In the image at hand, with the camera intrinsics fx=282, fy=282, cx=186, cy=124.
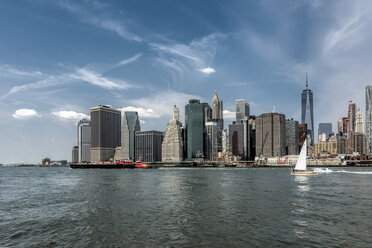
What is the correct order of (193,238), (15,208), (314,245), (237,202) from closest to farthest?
(314,245) → (193,238) → (15,208) → (237,202)

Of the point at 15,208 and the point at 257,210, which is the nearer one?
the point at 257,210

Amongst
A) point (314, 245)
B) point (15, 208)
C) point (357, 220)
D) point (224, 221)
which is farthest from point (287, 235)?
point (15, 208)

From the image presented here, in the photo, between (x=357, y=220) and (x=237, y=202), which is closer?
(x=357, y=220)

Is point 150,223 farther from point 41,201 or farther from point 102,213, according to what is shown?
point 41,201

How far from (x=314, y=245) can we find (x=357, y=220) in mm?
14628

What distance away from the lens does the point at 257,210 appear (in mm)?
45312

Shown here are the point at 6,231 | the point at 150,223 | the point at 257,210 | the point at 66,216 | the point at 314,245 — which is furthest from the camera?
the point at 257,210

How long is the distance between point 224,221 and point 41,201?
130 ft

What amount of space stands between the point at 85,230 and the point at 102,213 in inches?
407

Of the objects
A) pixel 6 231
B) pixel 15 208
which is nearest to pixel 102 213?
pixel 6 231

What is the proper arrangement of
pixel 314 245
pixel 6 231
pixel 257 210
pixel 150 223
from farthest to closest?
pixel 257 210 → pixel 150 223 → pixel 6 231 → pixel 314 245

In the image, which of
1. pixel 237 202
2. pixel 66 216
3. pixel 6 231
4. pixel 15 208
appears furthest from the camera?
pixel 237 202

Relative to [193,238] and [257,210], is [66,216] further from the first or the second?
[257,210]

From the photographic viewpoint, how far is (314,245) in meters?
27.8
